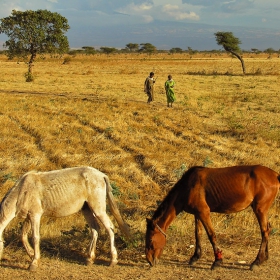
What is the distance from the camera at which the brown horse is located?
17.9ft

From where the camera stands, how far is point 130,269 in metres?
5.52

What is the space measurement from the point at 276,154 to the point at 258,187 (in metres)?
7.40

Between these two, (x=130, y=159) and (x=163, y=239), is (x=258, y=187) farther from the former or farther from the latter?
(x=130, y=159)

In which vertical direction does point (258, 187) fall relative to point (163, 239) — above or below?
above

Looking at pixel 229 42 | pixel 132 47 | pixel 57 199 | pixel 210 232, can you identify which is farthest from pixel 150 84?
pixel 132 47

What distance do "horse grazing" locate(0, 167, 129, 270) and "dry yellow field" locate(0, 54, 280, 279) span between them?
0.40 meters

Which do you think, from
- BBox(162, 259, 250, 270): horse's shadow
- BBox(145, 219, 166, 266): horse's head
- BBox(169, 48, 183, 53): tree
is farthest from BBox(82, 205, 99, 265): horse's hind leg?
BBox(169, 48, 183, 53): tree

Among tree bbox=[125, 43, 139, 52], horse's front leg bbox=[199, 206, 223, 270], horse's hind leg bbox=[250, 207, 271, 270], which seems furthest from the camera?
tree bbox=[125, 43, 139, 52]

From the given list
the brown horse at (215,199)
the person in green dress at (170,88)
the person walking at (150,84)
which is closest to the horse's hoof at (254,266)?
the brown horse at (215,199)

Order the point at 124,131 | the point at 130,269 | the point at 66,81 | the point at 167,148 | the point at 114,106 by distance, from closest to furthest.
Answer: the point at 130,269 → the point at 167,148 → the point at 124,131 → the point at 114,106 → the point at 66,81

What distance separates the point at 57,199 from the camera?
5.73 metres

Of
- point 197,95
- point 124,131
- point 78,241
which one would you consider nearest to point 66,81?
point 197,95

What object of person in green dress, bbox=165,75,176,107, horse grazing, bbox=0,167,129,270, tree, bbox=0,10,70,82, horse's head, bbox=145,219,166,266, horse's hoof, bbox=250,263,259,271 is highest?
tree, bbox=0,10,70,82

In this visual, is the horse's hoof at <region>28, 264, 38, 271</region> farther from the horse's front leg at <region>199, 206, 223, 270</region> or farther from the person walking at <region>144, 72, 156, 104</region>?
the person walking at <region>144, 72, 156, 104</region>
